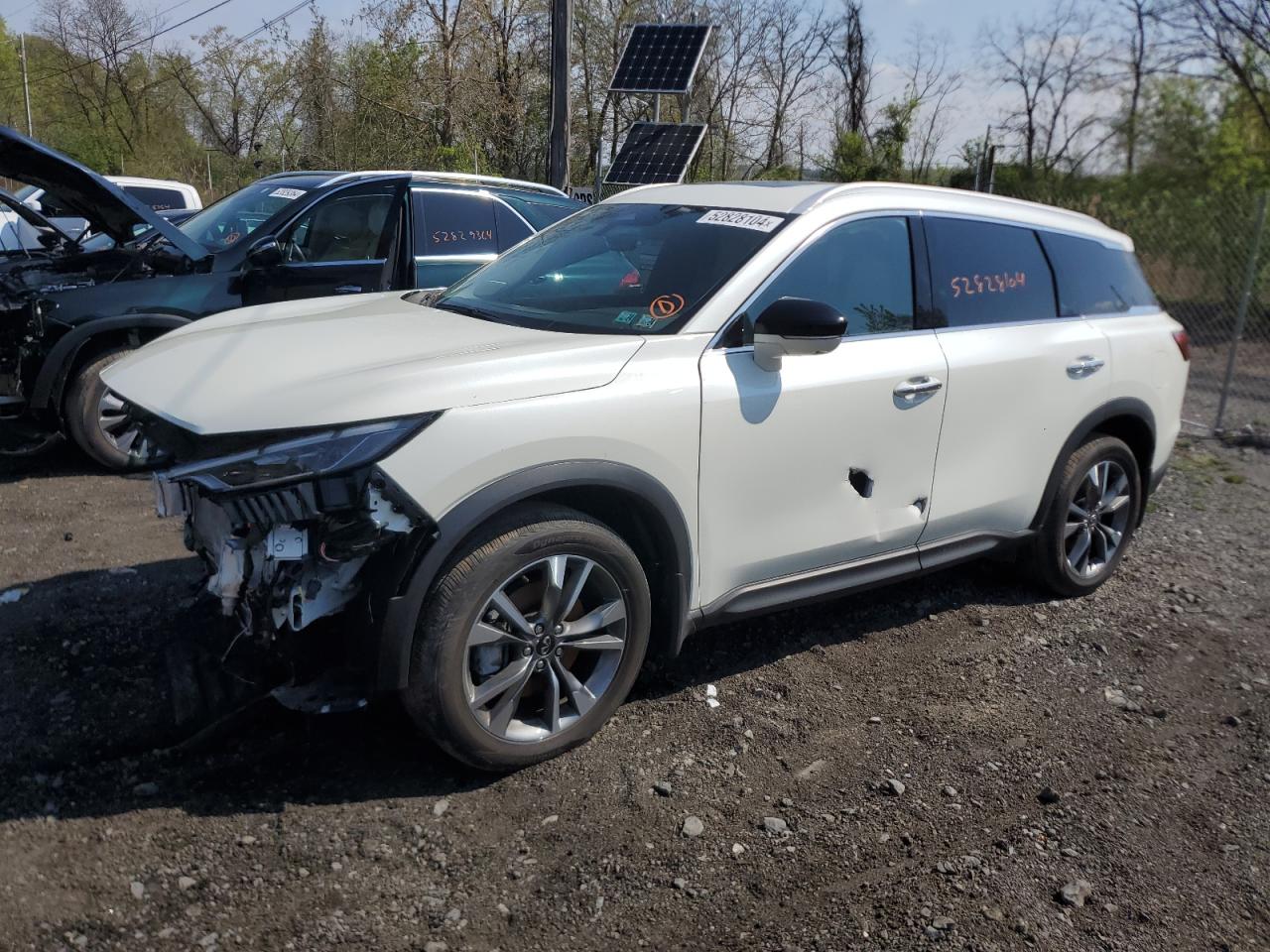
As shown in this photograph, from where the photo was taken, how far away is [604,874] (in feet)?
9.41

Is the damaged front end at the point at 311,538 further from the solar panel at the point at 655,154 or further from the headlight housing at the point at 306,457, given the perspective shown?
the solar panel at the point at 655,154

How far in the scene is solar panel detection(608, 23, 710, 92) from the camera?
42.3 ft

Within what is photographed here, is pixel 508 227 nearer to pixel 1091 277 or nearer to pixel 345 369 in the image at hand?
pixel 1091 277

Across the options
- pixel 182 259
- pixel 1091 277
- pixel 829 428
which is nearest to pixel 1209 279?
pixel 1091 277

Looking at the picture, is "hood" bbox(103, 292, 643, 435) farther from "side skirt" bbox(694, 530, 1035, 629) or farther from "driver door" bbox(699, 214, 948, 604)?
"side skirt" bbox(694, 530, 1035, 629)

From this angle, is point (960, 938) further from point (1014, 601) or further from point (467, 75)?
point (467, 75)

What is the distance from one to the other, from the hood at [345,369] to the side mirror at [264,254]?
293cm

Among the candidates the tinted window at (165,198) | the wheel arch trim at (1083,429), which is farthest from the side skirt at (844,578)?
the tinted window at (165,198)

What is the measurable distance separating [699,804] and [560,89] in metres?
10.9

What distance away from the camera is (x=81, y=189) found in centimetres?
603

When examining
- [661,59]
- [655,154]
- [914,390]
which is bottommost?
[914,390]

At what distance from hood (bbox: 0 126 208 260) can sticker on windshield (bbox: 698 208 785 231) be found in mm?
3776

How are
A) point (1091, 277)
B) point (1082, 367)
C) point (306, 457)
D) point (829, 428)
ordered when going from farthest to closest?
point (1091, 277), point (1082, 367), point (829, 428), point (306, 457)

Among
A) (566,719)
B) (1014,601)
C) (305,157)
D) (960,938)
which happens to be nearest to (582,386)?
(566,719)
